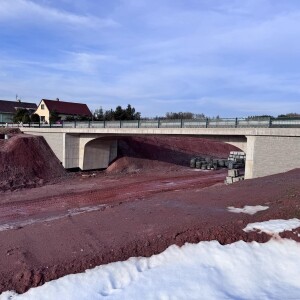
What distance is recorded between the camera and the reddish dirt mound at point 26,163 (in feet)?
101

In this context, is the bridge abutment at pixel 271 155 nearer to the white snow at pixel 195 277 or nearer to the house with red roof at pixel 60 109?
the white snow at pixel 195 277

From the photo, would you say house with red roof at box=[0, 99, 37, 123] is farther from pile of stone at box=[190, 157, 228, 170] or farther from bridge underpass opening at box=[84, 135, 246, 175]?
pile of stone at box=[190, 157, 228, 170]

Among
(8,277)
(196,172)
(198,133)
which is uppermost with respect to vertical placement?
(198,133)

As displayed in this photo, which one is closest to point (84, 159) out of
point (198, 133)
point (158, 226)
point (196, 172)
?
point (196, 172)

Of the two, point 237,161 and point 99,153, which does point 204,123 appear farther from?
point 99,153

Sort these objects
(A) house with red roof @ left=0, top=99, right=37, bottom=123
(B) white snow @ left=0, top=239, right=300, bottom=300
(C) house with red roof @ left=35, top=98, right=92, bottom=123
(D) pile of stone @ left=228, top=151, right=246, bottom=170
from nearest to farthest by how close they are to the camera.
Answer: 1. (B) white snow @ left=0, top=239, right=300, bottom=300
2. (D) pile of stone @ left=228, top=151, right=246, bottom=170
3. (C) house with red roof @ left=35, top=98, right=92, bottom=123
4. (A) house with red roof @ left=0, top=99, right=37, bottom=123

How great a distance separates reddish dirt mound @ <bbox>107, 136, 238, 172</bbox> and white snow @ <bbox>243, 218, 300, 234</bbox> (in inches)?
1234

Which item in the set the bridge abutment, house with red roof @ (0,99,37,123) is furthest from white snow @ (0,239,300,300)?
house with red roof @ (0,99,37,123)

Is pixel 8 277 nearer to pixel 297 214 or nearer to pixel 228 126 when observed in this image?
pixel 297 214

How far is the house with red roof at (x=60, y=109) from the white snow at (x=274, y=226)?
194ft

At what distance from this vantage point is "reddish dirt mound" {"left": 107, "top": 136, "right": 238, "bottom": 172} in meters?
41.7

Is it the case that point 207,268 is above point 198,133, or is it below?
below

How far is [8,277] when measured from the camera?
7.03 meters

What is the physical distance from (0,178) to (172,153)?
2646cm
